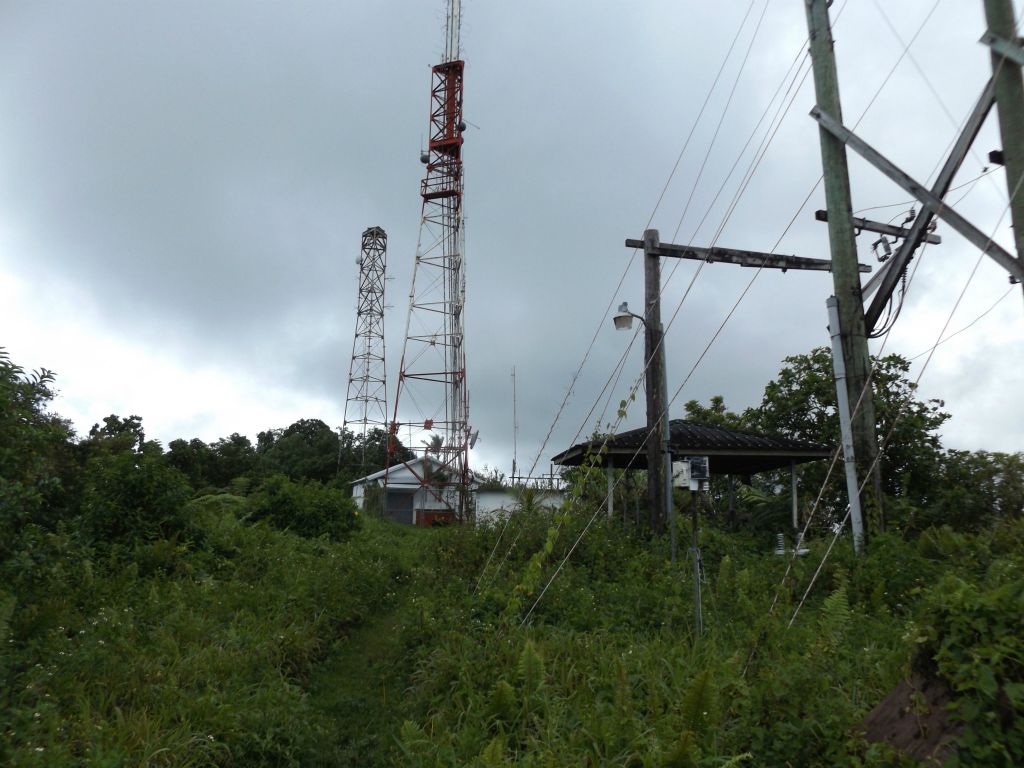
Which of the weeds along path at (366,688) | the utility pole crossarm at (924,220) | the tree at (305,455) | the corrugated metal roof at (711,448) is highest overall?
the tree at (305,455)

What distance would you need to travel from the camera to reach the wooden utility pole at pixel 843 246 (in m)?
8.05

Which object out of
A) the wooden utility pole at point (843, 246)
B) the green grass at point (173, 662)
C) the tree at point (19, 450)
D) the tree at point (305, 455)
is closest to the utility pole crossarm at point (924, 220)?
the wooden utility pole at point (843, 246)

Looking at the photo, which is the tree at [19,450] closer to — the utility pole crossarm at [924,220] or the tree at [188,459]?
the utility pole crossarm at [924,220]

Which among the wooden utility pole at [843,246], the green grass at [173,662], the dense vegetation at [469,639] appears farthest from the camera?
the wooden utility pole at [843,246]

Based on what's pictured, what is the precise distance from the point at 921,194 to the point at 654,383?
15.8 feet

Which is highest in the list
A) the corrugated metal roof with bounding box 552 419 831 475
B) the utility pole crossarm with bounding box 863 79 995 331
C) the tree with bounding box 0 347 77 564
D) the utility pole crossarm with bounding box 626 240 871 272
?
the utility pole crossarm with bounding box 626 240 871 272

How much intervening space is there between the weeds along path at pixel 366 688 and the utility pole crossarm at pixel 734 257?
6.44 m

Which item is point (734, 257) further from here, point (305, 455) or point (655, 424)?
point (305, 455)

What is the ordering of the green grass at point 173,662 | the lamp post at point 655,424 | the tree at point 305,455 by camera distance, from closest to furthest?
the green grass at point 173,662 → the lamp post at point 655,424 → the tree at point 305,455

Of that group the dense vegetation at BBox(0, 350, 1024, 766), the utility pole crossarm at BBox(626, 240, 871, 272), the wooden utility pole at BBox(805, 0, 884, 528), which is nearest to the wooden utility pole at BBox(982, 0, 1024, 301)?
the wooden utility pole at BBox(805, 0, 884, 528)

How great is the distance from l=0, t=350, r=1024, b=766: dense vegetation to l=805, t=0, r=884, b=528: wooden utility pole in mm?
1262

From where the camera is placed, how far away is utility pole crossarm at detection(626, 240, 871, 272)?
11.5 meters

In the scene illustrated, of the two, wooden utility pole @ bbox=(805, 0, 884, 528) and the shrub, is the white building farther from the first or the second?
wooden utility pole @ bbox=(805, 0, 884, 528)

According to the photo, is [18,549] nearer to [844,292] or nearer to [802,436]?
[844,292]
